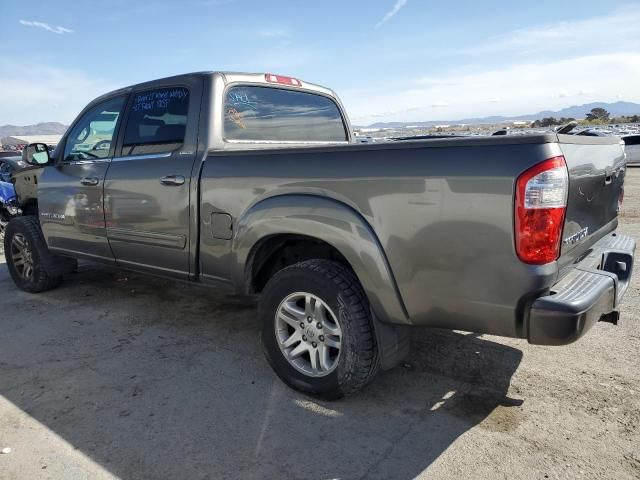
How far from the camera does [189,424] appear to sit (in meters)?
2.78

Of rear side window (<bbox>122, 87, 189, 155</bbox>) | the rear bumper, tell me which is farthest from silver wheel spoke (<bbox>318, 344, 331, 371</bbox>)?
rear side window (<bbox>122, 87, 189, 155</bbox>)

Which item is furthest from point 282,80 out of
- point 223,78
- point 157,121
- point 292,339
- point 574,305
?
point 574,305

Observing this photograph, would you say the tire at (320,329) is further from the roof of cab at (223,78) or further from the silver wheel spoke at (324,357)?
the roof of cab at (223,78)

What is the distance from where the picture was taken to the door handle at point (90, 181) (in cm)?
422

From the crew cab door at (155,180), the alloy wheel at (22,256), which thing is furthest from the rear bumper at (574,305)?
the alloy wheel at (22,256)

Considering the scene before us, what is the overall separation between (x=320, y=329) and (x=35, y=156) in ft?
11.6

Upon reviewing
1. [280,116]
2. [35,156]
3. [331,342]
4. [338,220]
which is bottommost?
[331,342]

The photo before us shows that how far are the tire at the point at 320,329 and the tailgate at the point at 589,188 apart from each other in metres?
1.08

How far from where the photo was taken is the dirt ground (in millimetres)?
2414

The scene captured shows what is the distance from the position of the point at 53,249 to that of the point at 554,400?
4.55m

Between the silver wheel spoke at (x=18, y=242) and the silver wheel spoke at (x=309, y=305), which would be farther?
the silver wheel spoke at (x=18, y=242)

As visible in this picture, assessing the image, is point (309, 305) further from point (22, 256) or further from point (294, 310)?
point (22, 256)

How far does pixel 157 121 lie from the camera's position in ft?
12.8

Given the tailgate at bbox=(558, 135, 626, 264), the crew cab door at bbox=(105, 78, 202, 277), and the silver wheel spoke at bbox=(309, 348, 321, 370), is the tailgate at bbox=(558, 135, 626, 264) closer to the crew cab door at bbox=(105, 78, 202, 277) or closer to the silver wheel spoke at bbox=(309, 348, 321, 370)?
the silver wheel spoke at bbox=(309, 348, 321, 370)
